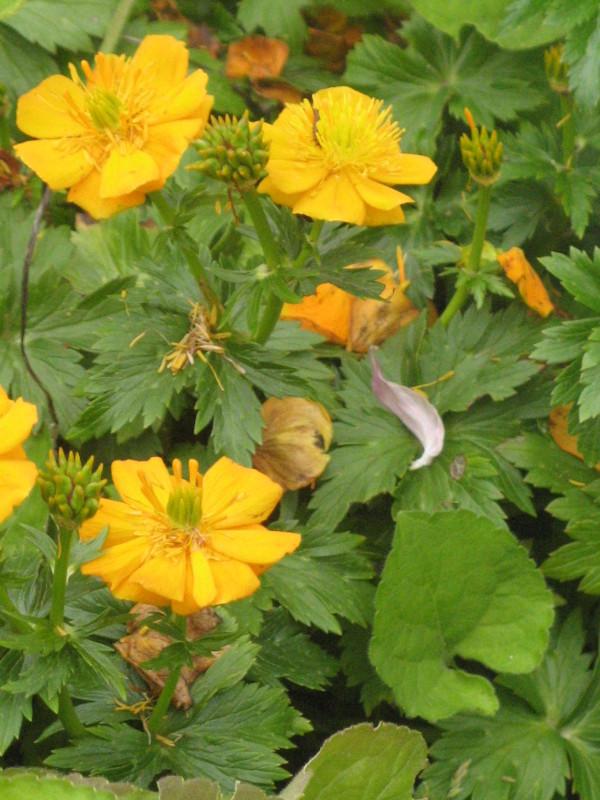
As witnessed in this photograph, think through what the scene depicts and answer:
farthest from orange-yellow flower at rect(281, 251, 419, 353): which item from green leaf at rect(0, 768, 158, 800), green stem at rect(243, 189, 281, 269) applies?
green leaf at rect(0, 768, 158, 800)

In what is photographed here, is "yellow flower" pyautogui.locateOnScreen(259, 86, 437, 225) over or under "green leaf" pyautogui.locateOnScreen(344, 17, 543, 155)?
over

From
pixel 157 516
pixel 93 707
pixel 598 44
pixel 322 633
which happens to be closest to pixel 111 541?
pixel 157 516

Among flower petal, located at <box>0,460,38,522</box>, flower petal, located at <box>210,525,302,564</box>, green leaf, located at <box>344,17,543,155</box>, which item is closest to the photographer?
flower petal, located at <box>0,460,38,522</box>

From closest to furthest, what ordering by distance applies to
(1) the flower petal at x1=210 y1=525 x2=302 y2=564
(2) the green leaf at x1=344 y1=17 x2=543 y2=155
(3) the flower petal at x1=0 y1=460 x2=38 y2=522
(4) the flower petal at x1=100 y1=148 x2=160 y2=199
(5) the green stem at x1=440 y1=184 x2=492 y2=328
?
(3) the flower petal at x1=0 y1=460 x2=38 y2=522 < (1) the flower petal at x1=210 y1=525 x2=302 y2=564 < (4) the flower petal at x1=100 y1=148 x2=160 y2=199 < (5) the green stem at x1=440 y1=184 x2=492 y2=328 < (2) the green leaf at x1=344 y1=17 x2=543 y2=155

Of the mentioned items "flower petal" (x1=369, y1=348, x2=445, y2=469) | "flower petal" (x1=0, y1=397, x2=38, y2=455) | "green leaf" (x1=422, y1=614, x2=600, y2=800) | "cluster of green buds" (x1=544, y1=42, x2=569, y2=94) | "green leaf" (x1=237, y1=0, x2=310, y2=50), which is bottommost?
"green leaf" (x1=422, y1=614, x2=600, y2=800)

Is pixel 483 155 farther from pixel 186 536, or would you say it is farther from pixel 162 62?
pixel 186 536

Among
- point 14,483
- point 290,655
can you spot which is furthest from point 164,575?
point 290,655

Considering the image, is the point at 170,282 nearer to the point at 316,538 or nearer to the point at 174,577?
the point at 316,538

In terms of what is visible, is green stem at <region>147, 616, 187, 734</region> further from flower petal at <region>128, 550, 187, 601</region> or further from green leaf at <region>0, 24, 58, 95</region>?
green leaf at <region>0, 24, 58, 95</region>
